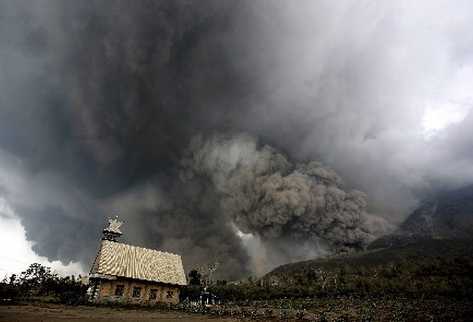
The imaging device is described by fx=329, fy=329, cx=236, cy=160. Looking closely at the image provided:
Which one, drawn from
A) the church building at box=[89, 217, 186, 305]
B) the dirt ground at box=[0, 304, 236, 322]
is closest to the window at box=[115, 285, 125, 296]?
the church building at box=[89, 217, 186, 305]

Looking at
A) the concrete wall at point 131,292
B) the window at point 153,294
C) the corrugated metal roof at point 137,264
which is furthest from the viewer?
the window at point 153,294

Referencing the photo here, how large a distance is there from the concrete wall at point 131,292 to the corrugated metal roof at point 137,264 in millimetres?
791

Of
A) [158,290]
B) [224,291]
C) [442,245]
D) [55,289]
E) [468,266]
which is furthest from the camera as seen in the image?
[442,245]

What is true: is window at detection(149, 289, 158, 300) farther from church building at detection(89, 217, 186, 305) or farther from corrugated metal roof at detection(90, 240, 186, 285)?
corrugated metal roof at detection(90, 240, 186, 285)

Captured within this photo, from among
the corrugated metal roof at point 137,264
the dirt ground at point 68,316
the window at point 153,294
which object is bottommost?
the dirt ground at point 68,316

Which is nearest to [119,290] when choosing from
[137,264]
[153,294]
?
[137,264]

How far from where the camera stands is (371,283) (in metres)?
54.2

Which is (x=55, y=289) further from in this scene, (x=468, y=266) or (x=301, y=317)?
(x=468, y=266)

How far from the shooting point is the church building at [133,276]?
3209 centimetres

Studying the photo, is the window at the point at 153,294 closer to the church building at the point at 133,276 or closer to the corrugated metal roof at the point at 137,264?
the church building at the point at 133,276

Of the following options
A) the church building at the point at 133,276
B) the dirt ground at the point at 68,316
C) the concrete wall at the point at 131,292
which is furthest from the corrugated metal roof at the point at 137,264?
the dirt ground at the point at 68,316

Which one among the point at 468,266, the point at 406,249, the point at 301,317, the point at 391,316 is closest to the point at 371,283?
the point at 468,266

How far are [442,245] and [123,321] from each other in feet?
509

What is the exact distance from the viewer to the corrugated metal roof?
33.3 metres
